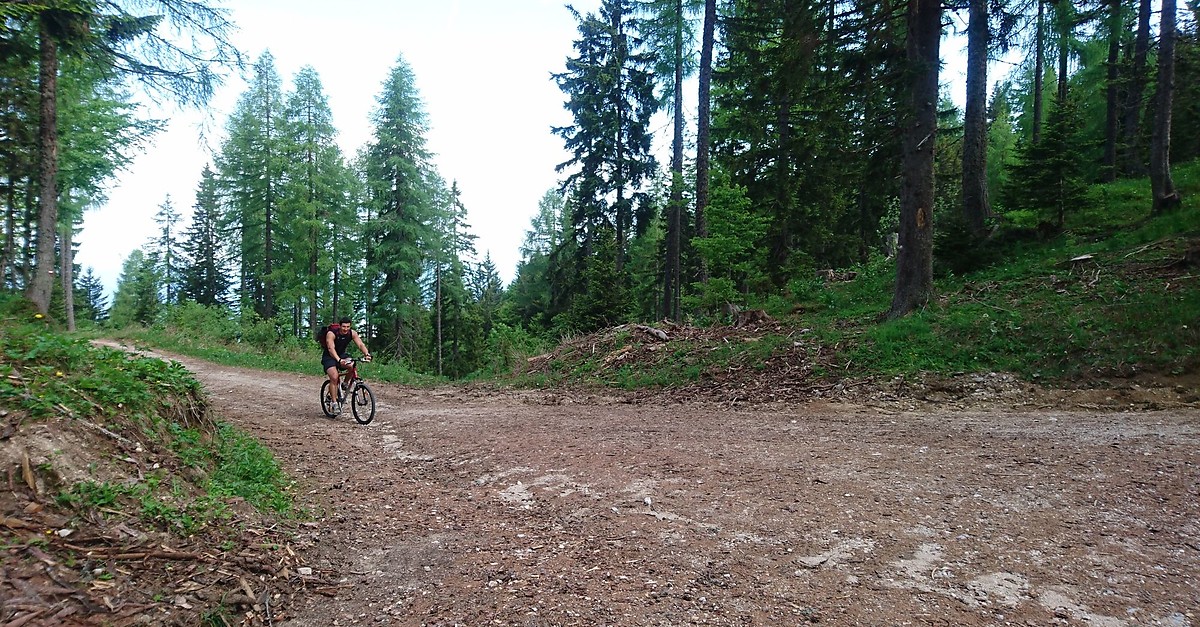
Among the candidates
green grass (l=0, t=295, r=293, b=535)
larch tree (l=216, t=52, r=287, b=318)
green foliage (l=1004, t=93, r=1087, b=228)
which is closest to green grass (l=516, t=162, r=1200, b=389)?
green foliage (l=1004, t=93, r=1087, b=228)

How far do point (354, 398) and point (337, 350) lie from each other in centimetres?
108

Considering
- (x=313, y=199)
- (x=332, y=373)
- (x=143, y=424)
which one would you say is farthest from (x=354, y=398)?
(x=313, y=199)

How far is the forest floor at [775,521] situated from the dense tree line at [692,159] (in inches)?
222

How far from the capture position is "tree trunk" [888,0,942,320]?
1048 cm

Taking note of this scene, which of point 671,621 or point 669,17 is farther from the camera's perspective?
point 669,17

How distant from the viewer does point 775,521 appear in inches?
161

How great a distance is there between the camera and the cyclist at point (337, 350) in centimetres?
932

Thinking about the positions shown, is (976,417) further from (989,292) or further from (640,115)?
(640,115)

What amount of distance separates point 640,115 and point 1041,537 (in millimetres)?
24188

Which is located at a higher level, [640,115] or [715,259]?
[640,115]

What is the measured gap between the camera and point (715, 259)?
14609mm

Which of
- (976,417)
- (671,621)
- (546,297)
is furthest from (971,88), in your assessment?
(546,297)

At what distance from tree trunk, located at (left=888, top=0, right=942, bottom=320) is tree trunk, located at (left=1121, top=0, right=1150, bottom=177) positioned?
1035cm

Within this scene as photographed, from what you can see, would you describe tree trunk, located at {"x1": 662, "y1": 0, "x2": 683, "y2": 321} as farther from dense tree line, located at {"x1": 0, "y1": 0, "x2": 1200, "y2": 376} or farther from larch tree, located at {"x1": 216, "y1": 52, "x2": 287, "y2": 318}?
larch tree, located at {"x1": 216, "y1": 52, "x2": 287, "y2": 318}
